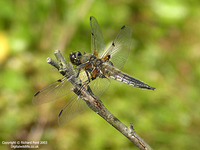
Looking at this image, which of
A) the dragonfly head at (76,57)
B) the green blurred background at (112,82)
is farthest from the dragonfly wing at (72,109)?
the green blurred background at (112,82)

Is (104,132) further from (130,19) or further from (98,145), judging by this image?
(130,19)

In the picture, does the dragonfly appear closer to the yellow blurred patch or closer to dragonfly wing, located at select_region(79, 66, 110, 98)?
dragonfly wing, located at select_region(79, 66, 110, 98)

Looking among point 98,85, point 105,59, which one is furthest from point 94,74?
point 105,59

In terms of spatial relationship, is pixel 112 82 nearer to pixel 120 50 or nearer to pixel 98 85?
pixel 120 50

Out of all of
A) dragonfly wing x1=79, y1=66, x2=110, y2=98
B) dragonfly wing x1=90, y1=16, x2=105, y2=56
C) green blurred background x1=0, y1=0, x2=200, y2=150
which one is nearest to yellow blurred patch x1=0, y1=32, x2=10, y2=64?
green blurred background x1=0, y1=0, x2=200, y2=150

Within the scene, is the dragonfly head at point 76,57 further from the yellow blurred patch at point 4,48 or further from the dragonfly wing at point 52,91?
the yellow blurred patch at point 4,48

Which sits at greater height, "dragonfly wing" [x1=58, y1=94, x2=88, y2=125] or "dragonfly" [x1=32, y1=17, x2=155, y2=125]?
"dragonfly" [x1=32, y1=17, x2=155, y2=125]
